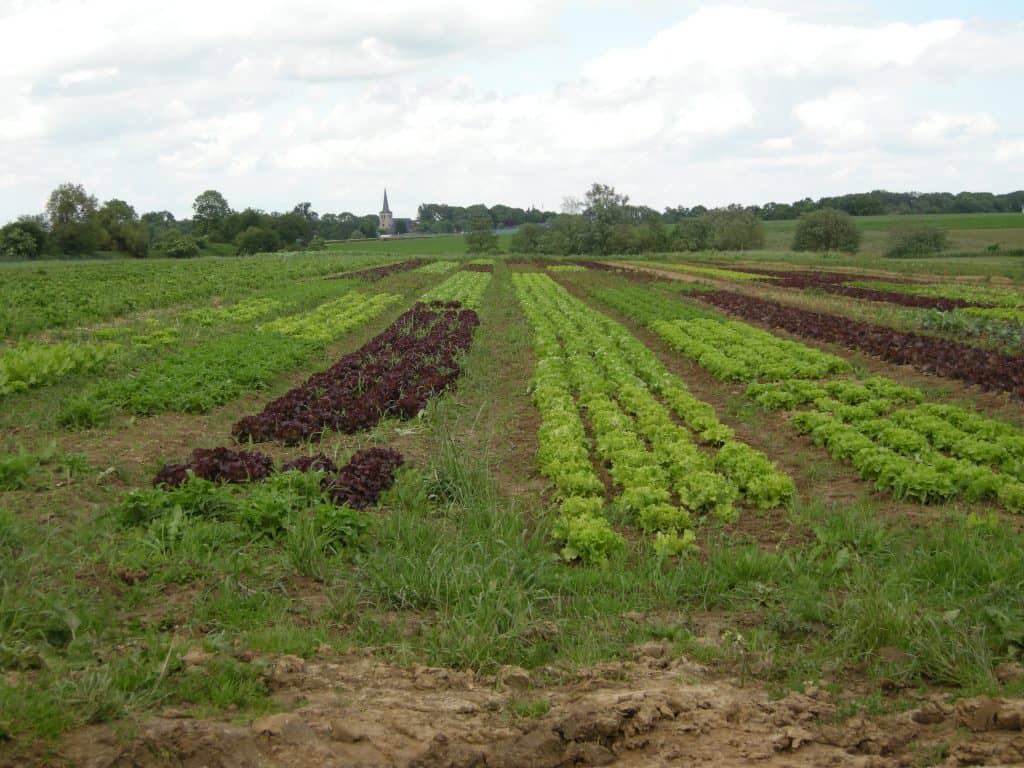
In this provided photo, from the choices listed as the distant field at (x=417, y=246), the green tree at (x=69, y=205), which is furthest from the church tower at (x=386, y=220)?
the green tree at (x=69, y=205)

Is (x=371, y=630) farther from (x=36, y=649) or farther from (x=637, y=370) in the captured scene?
(x=637, y=370)

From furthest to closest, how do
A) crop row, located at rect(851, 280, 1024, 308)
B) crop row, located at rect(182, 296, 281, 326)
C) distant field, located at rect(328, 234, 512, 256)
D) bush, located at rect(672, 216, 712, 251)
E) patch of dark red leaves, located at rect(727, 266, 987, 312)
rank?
distant field, located at rect(328, 234, 512, 256) → bush, located at rect(672, 216, 712, 251) → crop row, located at rect(851, 280, 1024, 308) → patch of dark red leaves, located at rect(727, 266, 987, 312) → crop row, located at rect(182, 296, 281, 326)

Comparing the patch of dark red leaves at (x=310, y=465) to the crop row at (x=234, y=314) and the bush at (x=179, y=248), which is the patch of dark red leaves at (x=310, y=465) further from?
the bush at (x=179, y=248)

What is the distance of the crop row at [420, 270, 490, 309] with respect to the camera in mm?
28938

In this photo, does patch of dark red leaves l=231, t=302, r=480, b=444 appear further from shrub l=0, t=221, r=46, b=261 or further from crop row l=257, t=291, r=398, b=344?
shrub l=0, t=221, r=46, b=261

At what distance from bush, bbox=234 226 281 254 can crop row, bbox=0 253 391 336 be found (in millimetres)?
53556

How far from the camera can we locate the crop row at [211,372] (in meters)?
11.5

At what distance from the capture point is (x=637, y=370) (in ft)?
49.9

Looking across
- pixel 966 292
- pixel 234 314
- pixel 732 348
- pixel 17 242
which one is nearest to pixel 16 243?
pixel 17 242

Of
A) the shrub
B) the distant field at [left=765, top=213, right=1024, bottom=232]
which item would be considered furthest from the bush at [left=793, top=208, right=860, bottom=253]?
the shrub

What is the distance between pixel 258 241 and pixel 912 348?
3597 inches

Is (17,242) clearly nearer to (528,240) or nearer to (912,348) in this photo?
(528,240)

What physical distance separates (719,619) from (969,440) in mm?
5318

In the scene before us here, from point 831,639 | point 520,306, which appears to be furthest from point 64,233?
point 831,639
